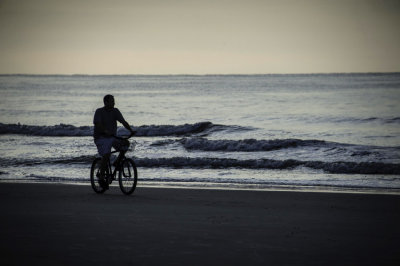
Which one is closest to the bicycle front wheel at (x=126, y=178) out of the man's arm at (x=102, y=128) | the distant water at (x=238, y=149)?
the man's arm at (x=102, y=128)

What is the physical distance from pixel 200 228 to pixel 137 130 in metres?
26.0

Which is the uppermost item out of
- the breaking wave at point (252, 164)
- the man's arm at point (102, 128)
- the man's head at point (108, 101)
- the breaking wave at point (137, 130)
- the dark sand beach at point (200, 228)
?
the man's head at point (108, 101)

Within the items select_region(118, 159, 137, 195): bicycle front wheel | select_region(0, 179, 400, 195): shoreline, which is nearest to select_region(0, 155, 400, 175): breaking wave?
select_region(0, 179, 400, 195): shoreline

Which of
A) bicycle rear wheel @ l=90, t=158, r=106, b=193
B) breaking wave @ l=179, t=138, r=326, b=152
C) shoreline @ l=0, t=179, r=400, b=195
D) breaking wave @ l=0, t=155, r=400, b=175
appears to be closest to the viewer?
bicycle rear wheel @ l=90, t=158, r=106, b=193

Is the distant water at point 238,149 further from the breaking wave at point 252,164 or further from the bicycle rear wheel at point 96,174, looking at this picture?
the bicycle rear wheel at point 96,174

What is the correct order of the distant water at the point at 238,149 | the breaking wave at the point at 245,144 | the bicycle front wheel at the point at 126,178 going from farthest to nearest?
the breaking wave at the point at 245,144 → the distant water at the point at 238,149 → the bicycle front wheel at the point at 126,178

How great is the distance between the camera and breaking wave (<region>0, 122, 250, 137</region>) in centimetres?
3278

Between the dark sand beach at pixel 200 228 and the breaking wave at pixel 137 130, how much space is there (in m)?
22.1

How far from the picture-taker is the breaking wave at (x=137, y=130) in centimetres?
3278

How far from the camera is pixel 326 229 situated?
7.29 metres

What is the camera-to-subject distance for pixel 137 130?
1302 inches

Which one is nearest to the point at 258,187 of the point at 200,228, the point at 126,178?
the point at 126,178

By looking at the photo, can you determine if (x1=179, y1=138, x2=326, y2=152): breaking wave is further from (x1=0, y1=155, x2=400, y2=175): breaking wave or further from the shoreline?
the shoreline

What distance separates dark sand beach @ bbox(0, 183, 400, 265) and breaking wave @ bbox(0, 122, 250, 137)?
22.1 meters
